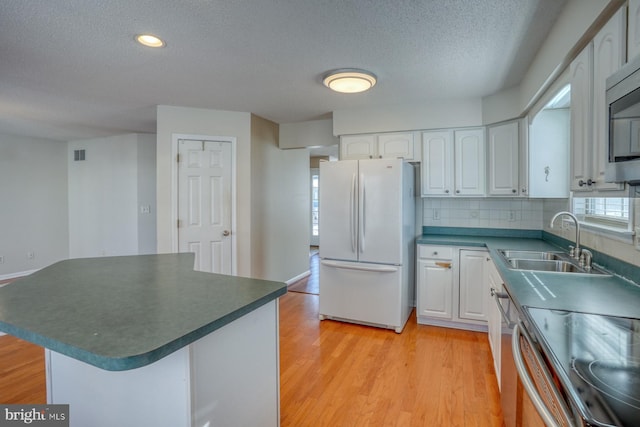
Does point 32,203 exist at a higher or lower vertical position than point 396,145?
lower

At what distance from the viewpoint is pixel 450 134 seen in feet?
11.2

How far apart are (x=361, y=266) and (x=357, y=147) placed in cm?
139

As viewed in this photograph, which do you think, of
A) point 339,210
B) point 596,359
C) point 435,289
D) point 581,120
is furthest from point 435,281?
point 596,359

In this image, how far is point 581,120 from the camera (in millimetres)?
1568

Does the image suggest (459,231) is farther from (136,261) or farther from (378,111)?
(136,261)

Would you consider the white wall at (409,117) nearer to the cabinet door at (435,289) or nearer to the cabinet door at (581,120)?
the cabinet door at (435,289)

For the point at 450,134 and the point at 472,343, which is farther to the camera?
the point at 450,134

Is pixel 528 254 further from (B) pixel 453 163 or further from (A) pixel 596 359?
(A) pixel 596 359

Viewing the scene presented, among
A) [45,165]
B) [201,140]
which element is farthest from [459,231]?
[45,165]

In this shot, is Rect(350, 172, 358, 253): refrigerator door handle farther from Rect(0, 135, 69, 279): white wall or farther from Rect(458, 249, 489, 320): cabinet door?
Rect(0, 135, 69, 279): white wall

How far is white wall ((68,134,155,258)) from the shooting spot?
5195 mm

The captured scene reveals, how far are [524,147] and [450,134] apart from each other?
0.73 metres

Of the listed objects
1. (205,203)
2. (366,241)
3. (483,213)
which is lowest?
(366,241)

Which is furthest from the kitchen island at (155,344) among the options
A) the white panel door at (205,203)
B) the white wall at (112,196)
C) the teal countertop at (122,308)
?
the white wall at (112,196)
